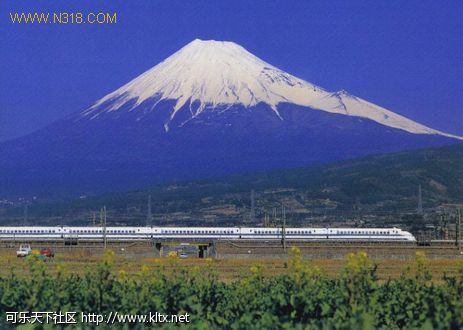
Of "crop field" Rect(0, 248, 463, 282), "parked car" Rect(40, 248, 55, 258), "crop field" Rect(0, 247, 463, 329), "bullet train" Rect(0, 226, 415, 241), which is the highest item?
"bullet train" Rect(0, 226, 415, 241)

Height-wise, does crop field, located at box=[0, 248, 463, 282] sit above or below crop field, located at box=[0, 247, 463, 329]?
above

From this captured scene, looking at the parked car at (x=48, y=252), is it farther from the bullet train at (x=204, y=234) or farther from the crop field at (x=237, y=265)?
the bullet train at (x=204, y=234)

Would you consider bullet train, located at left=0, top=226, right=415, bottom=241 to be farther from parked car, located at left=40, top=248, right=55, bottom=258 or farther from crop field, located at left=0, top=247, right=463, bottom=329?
crop field, located at left=0, top=247, right=463, bottom=329

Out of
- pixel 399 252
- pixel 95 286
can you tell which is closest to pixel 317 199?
pixel 399 252

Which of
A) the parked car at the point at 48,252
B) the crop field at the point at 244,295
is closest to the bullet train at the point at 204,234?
the parked car at the point at 48,252

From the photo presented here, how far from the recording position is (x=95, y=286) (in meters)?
23.3

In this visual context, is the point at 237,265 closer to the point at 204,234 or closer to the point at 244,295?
the point at 244,295

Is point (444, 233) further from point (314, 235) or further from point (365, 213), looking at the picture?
point (365, 213)

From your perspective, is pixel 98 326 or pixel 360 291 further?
pixel 360 291

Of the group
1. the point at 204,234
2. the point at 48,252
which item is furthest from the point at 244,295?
the point at 204,234

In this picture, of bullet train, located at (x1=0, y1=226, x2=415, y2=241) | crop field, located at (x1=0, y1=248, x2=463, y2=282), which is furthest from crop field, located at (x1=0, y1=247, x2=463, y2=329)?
bullet train, located at (x1=0, y1=226, x2=415, y2=241)

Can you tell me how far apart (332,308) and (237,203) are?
17452cm

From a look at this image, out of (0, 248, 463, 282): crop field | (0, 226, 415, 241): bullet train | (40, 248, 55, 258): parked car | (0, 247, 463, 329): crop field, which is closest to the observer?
(0, 247, 463, 329): crop field

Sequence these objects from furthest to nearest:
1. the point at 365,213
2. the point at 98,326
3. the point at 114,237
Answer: the point at 365,213 < the point at 114,237 < the point at 98,326
